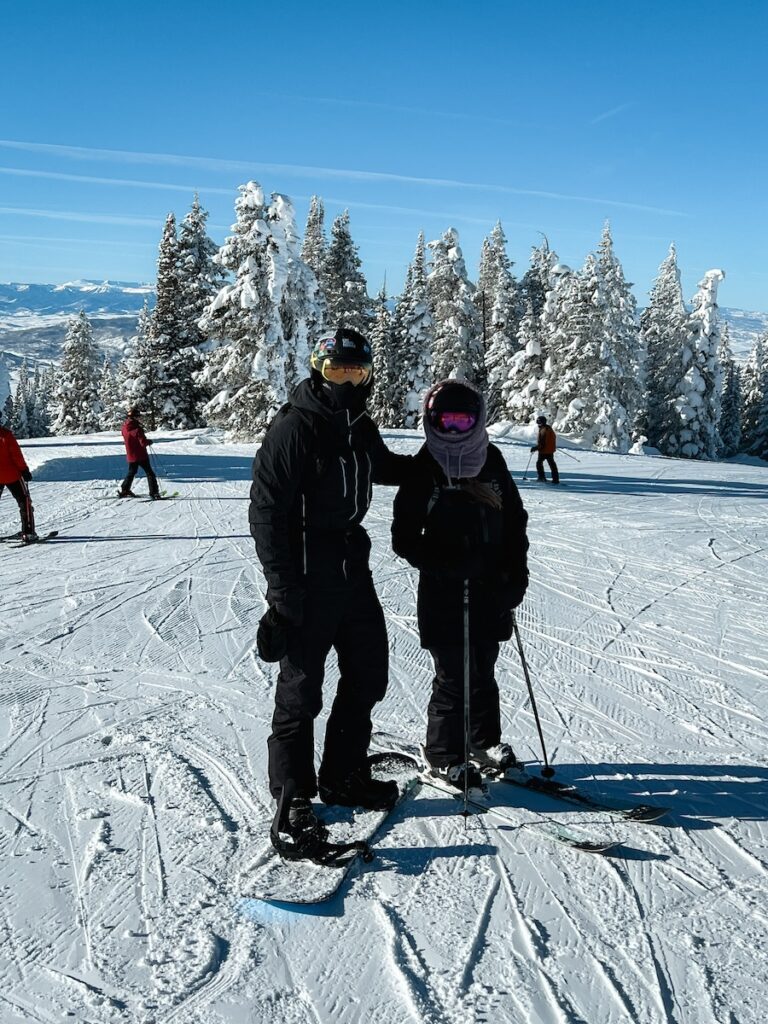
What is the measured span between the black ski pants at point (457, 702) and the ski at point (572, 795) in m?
0.19

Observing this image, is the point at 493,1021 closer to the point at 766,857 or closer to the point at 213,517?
the point at 766,857

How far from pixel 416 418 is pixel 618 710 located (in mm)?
35997

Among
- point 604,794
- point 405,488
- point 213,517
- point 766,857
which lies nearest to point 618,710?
point 604,794

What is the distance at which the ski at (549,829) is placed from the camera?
349 centimetres

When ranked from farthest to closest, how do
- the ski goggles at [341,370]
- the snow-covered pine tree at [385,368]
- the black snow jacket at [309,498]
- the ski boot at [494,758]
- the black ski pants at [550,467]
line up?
1. the snow-covered pine tree at [385,368]
2. the black ski pants at [550,467]
3. the ski boot at [494,758]
4. the ski goggles at [341,370]
5. the black snow jacket at [309,498]

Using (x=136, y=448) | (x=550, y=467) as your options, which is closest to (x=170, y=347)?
(x=136, y=448)

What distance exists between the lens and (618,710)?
5293 millimetres

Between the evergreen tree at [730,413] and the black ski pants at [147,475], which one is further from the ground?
the evergreen tree at [730,413]

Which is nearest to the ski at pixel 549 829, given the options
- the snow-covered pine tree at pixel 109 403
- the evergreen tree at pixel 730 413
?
the snow-covered pine tree at pixel 109 403

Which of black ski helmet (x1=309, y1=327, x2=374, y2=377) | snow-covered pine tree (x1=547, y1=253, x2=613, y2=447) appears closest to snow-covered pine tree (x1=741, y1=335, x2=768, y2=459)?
snow-covered pine tree (x1=547, y1=253, x2=613, y2=447)

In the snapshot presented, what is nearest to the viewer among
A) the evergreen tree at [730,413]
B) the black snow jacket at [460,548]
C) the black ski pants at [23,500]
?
the black snow jacket at [460,548]

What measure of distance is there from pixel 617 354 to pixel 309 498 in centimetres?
3665

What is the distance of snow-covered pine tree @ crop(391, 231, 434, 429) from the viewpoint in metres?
40.7

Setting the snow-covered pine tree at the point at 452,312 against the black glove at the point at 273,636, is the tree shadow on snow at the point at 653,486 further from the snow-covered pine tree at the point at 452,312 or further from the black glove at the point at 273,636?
the snow-covered pine tree at the point at 452,312
